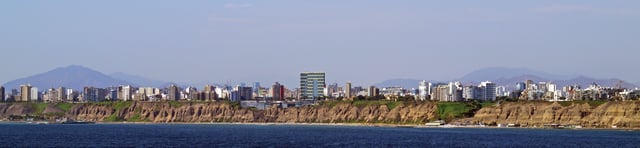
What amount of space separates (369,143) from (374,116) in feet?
310

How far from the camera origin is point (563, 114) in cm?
15925

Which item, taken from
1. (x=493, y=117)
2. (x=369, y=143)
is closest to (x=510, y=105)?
(x=493, y=117)

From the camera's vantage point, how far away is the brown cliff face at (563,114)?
148 metres

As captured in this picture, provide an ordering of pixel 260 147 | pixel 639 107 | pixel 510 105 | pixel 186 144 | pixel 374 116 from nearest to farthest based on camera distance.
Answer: pixel 260 147, pixel 186 144, pixel 639 107, pixel 510 105, pixel 374 116

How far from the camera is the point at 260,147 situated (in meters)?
89.0

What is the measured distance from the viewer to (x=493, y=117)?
561 feet

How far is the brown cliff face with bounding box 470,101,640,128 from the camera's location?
148m

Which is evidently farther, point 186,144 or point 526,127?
point 526,127

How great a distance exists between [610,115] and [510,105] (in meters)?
22.6

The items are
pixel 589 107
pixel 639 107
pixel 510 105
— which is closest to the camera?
pixel 639 107

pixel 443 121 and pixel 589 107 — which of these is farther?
pixel 443 121

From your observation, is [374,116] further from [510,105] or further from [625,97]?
[625,97]

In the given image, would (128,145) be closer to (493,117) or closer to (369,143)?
(369,143)

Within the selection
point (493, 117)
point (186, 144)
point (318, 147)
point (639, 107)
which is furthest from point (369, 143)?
point (493, 117)
